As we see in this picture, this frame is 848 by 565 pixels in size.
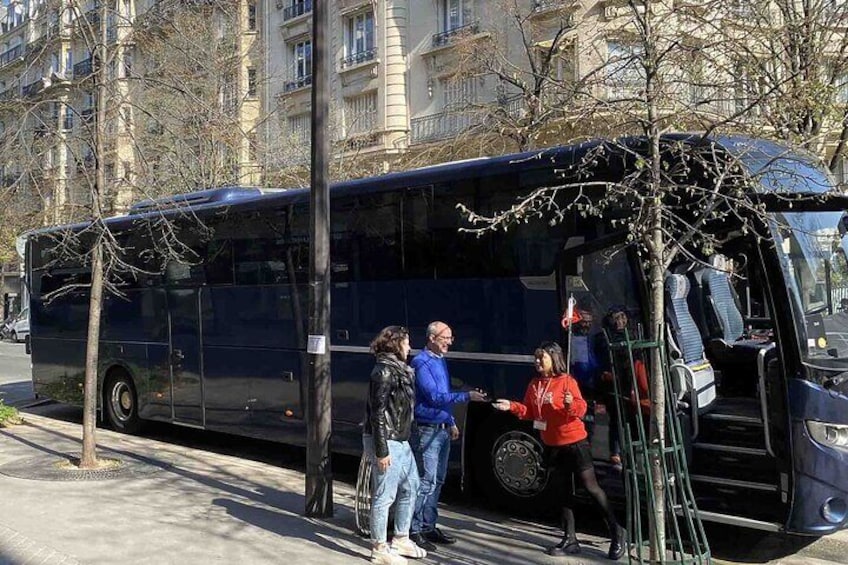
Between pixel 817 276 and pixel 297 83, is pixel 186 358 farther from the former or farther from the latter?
pixel 297 83

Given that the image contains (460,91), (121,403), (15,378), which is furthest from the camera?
(460,91)

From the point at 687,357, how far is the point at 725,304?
Answer: 1.39m

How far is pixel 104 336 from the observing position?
13289 millimetres

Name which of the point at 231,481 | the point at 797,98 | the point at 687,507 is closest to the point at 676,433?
the point at 687,507

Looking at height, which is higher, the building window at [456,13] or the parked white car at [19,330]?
the building window at [456,13]

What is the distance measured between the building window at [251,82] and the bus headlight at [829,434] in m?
22.6

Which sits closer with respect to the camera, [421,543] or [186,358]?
[421,543]

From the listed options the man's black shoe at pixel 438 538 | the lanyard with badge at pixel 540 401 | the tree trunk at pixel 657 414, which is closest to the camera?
the tree trunk at pixel 657 414

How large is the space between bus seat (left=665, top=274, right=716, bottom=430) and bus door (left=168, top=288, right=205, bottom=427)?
6.85 m

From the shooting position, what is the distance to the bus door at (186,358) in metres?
11.4

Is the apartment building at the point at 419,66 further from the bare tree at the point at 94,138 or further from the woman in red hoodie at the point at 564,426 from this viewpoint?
the woman in red hoodie at the point at 564,426

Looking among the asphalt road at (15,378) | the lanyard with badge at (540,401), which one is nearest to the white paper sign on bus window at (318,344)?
the lanyard with badge at (540,401)

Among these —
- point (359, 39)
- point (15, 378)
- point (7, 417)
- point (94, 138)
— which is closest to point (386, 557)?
point (94, 138)

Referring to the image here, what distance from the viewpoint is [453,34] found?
27.1 m
